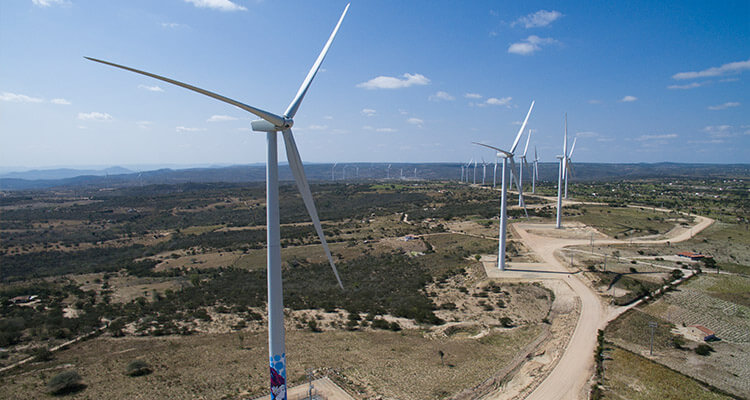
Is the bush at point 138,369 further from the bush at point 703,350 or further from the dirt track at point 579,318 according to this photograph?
the bush at point 703,350

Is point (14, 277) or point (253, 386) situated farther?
point (14, 277)

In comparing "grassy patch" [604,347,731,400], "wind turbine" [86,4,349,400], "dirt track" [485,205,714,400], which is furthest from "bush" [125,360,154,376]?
"grassy patch" [604,347,731,400]

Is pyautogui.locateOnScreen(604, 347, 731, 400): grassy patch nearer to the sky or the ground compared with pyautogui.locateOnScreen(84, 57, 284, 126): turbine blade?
nearer to the ground

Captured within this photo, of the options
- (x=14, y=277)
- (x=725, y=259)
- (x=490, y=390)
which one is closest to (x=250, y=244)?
(x=14, y=277)

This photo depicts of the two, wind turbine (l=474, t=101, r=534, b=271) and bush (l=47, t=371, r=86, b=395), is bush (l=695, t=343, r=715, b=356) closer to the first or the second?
wind turbine (l=474, t=101, r=534, b=271)

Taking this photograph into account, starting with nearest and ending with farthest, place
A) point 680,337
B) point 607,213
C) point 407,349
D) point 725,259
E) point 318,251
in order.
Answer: point 407,349, point 680,337, point 725,259, point 318,251, point 607,213

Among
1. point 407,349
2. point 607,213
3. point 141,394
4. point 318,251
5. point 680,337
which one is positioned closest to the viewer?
point 141,394

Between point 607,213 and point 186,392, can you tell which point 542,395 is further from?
point 607,213
